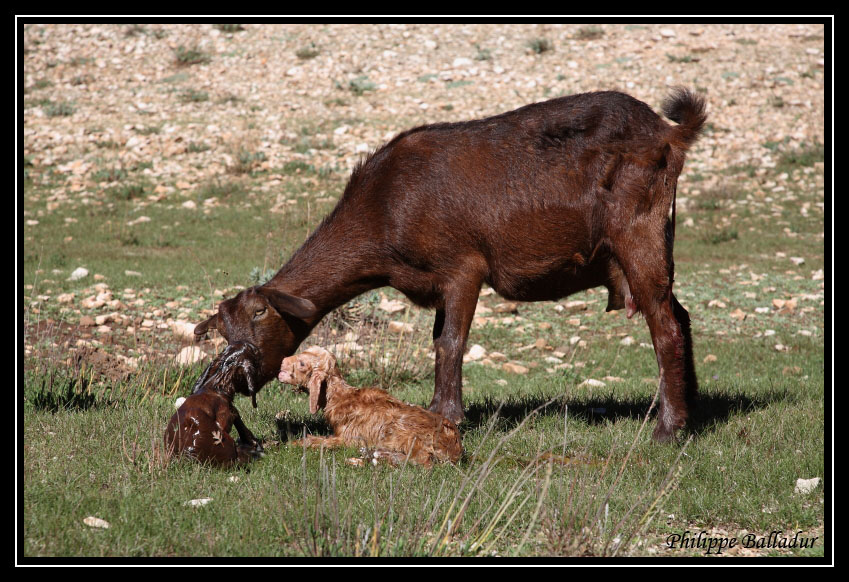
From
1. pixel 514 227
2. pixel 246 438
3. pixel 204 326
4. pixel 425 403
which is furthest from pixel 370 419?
pixel 425 403

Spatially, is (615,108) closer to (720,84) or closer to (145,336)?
(145,336)

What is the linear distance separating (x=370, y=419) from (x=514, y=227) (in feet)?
5.80

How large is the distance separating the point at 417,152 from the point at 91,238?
10.1 metres

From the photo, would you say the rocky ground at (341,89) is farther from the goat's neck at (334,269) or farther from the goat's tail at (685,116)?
the goat's tail at (685,116)

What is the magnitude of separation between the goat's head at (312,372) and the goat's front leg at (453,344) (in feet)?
2.89

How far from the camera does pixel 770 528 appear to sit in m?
4.73

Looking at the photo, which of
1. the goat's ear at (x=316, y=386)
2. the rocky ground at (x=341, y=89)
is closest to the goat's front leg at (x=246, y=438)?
the goat's ear at (x=316, y=386)

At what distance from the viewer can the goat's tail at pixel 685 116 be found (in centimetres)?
632

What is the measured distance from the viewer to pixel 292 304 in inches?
230

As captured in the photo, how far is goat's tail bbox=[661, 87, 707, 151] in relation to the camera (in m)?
6.32
